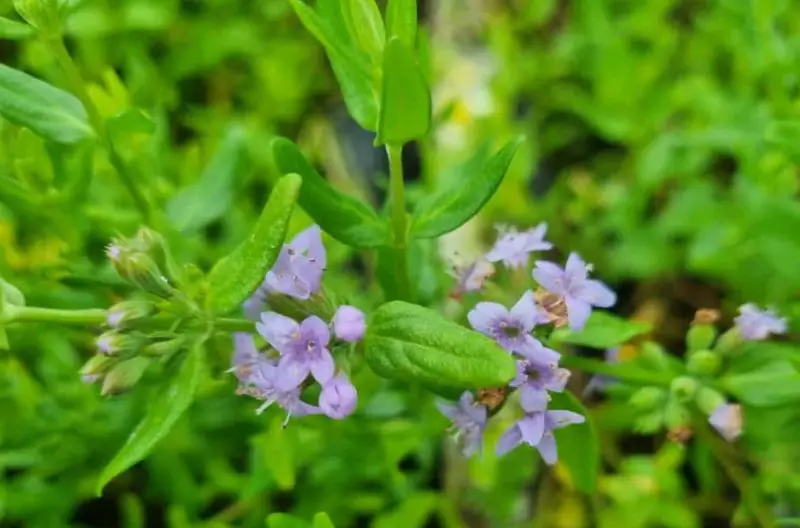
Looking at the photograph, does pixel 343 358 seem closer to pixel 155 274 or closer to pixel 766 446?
pixel 155 274

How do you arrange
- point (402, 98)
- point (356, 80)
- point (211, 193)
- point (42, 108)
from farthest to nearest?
point (211, 193) → point (42, 108) → point (356, 80) → point (402, 98)

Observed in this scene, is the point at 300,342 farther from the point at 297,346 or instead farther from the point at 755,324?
the point at 755,324

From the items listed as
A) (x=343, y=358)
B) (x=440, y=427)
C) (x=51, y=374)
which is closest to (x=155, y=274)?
(x=343, y=358)

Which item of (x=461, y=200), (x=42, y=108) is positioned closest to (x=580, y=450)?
(x=461, y=200)

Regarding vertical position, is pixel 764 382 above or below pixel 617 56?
below

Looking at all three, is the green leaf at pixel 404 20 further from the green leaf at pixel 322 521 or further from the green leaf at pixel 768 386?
the green leaf at pixel 768 386

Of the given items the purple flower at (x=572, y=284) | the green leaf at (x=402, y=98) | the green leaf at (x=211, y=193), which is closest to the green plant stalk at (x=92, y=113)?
the green leaf at (x=211, y=193)
